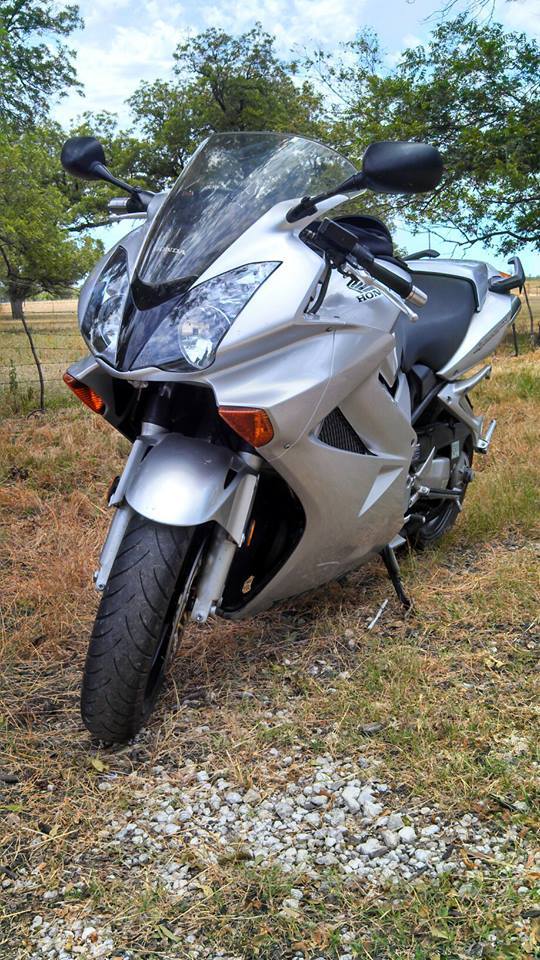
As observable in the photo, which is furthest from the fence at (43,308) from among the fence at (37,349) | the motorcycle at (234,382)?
the motorcycle at (234,382)

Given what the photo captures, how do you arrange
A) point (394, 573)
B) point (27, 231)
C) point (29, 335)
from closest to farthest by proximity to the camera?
point (394, 573)
point (29, 335)
point (27, 231)

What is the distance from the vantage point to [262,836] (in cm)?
213

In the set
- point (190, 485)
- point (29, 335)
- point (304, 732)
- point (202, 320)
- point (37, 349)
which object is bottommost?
point (37, 349)

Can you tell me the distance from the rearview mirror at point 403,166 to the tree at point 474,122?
46.6 ft

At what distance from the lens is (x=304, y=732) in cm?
256

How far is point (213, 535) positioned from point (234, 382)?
465 millimetres

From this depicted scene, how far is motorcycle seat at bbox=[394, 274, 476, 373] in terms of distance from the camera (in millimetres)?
3401

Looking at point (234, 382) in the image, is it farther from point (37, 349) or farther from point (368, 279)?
point (37, 349)

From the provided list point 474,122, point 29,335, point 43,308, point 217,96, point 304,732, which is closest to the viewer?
point 304,732

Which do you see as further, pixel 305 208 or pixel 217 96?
pixel 217 96

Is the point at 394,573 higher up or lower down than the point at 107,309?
lower down

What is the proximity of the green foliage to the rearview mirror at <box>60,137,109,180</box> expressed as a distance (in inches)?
211

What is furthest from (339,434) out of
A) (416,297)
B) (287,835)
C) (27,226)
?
(27,226)

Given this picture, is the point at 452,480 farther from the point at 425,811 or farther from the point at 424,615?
the point at 425,811
